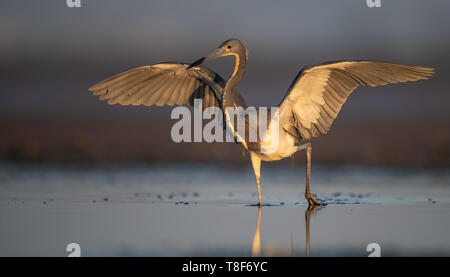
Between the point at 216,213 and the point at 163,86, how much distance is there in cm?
335

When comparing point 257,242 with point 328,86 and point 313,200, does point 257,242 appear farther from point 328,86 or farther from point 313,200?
point 328,86

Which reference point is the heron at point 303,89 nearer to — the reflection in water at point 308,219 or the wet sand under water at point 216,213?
the reflection in water at point 308,219

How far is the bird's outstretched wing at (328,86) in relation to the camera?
9.97 metres

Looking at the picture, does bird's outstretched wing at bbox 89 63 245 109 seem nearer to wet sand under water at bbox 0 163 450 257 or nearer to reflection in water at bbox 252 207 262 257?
wet sand under water at bbox 0 163 450 257

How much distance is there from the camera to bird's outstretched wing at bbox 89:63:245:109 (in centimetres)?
1152

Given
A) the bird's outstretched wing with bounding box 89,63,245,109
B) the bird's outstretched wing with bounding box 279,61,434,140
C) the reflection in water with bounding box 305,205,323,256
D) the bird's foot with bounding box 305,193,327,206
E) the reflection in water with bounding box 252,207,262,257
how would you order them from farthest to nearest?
the bird's outstretched wing with bounding box 89,63,245,109
the bird's foot with bounding box 305,193,327,206
the bird's outstretched wing with bounding box 279,61,434,140
the reflection in water with bounding box 305,205,323,256
the reflection in water with bounding box 252,207,262,257

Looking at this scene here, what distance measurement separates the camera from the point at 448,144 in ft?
52.5

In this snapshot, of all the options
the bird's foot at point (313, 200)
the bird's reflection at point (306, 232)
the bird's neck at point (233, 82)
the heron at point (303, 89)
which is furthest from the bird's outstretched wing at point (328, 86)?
the bird's reflection at point (306, 232)

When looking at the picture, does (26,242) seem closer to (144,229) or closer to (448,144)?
(144,229)

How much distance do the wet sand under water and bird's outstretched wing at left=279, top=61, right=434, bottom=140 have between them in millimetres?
1121

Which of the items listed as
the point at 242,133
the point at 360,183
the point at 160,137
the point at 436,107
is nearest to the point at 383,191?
the point at 360,183

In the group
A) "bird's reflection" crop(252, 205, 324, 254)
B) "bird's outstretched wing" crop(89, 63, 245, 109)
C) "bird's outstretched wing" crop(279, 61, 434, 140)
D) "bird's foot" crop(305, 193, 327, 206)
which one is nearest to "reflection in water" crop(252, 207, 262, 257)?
"bird's reflection" crop(252, 205, 324, 254)

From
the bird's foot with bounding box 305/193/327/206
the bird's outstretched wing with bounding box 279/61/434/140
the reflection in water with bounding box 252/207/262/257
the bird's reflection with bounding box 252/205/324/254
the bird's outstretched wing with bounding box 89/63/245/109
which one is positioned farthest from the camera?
the bird's outstretched wing with bounding box 89/63/245/109
